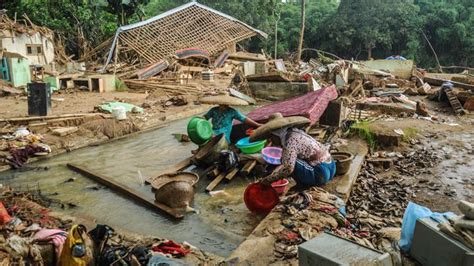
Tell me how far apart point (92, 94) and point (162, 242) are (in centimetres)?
1273

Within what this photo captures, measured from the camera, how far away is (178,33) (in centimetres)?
2284

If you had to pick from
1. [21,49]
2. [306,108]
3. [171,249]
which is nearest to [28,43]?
[21,49]

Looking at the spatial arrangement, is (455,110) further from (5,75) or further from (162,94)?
(5,75)

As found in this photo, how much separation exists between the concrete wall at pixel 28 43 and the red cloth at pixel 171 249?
17.1 m

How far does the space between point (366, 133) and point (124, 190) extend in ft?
17.0

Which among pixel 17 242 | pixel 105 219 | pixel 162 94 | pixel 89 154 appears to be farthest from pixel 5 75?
pixel 17 242

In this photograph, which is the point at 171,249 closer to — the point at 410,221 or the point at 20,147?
the point at 410,221

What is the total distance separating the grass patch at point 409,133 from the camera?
8.22 m

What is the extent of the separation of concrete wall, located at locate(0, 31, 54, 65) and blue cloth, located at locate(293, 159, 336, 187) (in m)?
17.4

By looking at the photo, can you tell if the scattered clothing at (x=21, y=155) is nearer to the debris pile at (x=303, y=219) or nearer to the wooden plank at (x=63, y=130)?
the wooden plank at (x=63, y=130)

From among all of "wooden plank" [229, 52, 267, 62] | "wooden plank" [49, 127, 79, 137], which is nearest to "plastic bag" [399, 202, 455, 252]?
"wooden plank" [49, 127, 79, 137]

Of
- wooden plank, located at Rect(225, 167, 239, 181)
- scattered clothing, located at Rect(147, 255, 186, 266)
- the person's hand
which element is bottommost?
wooden plank, located at Rect(225, 167, 239, 181)

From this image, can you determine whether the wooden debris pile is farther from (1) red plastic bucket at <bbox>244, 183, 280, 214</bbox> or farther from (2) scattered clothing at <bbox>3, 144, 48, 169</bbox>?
(1) red plastic bucket at <bbox>244, 183, 280, 214</bbox>

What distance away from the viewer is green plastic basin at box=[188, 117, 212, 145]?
752 centimetres
